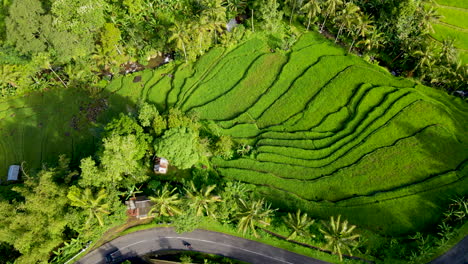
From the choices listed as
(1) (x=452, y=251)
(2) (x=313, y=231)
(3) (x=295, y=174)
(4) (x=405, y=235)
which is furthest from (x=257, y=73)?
(1) (x=452, y=251)

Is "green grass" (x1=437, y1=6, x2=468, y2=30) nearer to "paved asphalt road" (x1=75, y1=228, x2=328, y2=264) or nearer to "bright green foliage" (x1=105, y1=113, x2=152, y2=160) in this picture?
"paved asphalt road" (x1=75, y1=228, x2=328, y2=264)

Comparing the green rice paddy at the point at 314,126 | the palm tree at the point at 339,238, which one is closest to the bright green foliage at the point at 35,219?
the green rice paddy at the point at 314,126

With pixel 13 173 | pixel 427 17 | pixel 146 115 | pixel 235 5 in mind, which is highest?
pixel 427 17

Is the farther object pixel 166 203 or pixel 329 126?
pixel 329 126

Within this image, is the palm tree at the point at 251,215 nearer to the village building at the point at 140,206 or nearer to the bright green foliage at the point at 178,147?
the bright green foliage at the point at 178,147

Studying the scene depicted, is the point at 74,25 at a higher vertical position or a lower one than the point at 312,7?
lower

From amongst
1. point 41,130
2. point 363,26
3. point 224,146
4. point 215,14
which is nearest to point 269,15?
point 215,14

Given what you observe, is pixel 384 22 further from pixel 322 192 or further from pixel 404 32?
pixel 322 192

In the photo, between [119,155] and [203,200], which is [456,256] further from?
[119,155]
